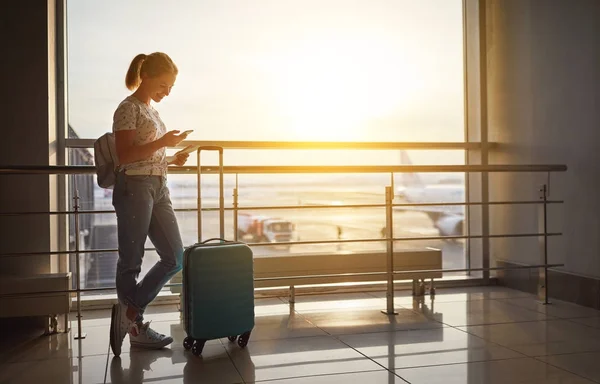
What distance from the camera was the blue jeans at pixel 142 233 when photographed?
2.52 metres

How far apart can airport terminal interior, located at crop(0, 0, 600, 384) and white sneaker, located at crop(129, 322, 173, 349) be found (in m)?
0.04

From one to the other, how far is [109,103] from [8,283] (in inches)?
51.0

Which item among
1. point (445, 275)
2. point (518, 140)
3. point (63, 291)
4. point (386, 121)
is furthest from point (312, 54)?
point (63, 291)

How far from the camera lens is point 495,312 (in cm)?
342

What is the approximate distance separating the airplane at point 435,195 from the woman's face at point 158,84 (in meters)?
2.16

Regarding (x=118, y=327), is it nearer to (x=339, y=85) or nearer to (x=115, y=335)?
(x=115, y=335)

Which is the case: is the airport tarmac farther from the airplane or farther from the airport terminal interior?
the airplane

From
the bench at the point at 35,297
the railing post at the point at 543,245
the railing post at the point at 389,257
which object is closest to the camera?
the bench at the point at 35,297

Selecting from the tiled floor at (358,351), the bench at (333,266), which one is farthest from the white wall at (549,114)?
the bench at (333,266)

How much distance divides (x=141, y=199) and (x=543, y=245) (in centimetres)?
245

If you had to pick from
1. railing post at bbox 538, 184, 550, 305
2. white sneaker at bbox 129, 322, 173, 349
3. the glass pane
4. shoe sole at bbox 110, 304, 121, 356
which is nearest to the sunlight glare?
Result: the glass pane

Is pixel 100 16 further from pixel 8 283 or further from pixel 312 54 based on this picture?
pixel 8 283

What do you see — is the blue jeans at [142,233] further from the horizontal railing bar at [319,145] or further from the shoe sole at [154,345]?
the horizontal railing bar at [319,145]

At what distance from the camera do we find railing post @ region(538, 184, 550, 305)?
12.0 ft
